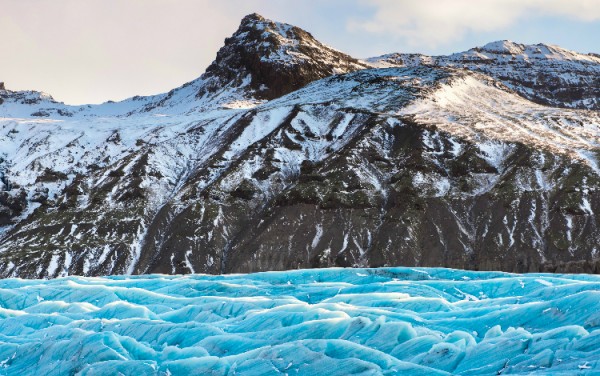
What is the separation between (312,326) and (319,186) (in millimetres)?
103836

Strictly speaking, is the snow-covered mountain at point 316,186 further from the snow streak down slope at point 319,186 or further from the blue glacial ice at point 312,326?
the blue glacial ice at point 312,326

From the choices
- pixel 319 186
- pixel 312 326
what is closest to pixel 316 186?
pixel 319 186

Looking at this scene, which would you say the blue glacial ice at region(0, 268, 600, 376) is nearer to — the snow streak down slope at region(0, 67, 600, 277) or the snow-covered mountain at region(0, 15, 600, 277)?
the snow streak down slope at region(0, 67, 600, 277)

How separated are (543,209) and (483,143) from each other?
2767 centimetres

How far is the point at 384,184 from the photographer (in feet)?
396

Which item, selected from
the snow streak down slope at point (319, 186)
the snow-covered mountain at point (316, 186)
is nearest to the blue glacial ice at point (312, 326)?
the snow streak down slope at point (319, 186)

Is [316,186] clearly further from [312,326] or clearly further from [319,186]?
[312,326]

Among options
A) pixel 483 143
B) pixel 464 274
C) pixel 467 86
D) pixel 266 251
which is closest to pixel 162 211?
pixel 266 251

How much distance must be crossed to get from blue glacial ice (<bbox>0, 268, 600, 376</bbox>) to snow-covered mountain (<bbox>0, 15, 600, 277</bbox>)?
230 feet

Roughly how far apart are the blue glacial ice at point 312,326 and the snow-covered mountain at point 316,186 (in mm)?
70235

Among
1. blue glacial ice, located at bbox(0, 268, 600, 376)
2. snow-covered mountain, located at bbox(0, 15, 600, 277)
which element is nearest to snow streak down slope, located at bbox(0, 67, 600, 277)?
snow-covered mountain, located at bbox(0, 15, 600, 277)

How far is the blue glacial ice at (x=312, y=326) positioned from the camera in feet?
46.1

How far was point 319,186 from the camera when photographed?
119688 mm

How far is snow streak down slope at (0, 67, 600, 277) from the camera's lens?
331 ft
